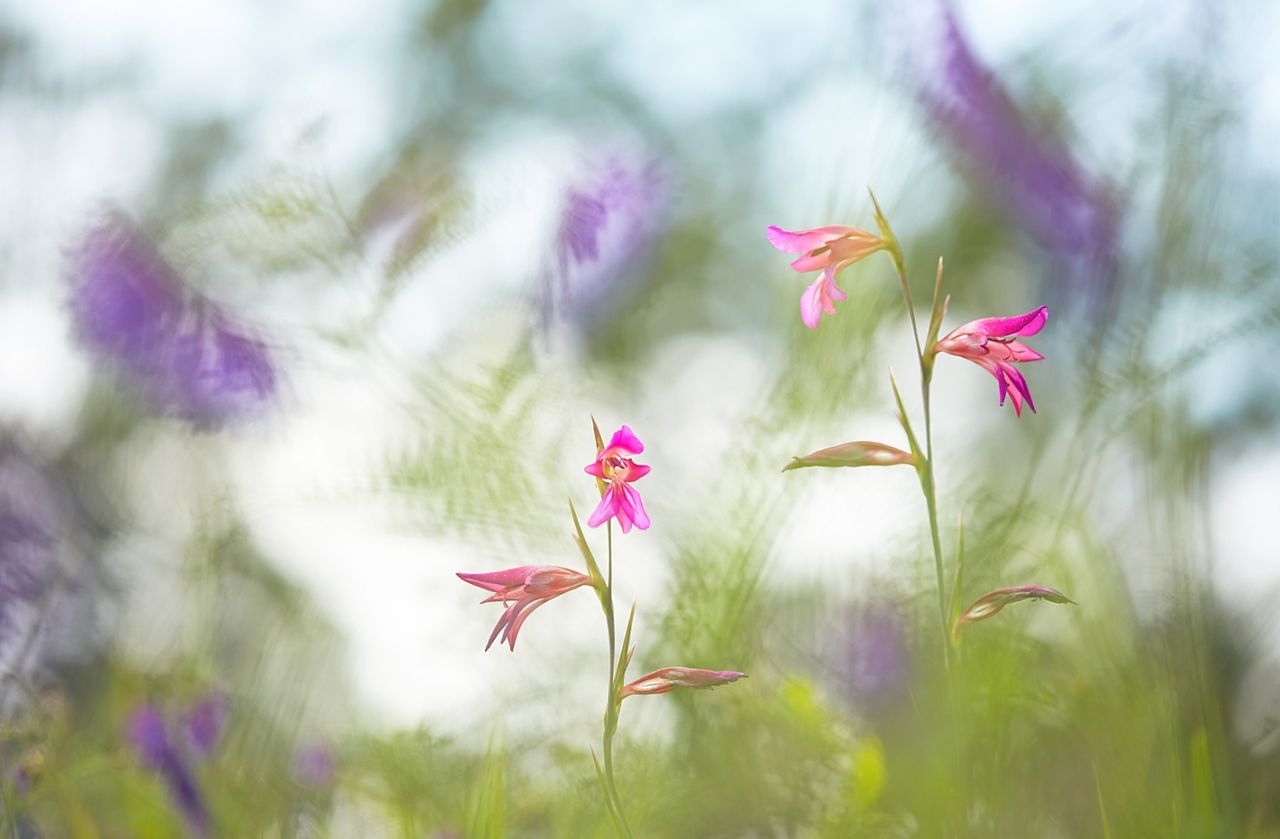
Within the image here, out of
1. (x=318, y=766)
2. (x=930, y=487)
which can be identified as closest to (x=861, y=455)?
(x=930, y=487)

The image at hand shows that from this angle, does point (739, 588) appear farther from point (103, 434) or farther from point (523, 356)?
point (103, 434)

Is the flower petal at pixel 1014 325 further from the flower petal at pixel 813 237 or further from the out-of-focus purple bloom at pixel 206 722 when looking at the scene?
the out-of-focus purple bloom at pixel 206 722

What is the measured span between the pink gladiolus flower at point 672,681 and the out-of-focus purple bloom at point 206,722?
0.49m

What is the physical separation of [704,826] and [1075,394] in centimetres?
29

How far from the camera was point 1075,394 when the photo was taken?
1.58 ft

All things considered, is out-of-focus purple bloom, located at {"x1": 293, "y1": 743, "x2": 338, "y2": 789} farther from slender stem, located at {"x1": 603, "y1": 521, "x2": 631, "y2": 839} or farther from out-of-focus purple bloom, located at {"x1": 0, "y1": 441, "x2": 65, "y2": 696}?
slender stem, located at {"x1": 603, "y1": 521, "x2": 631, "y2": 839}

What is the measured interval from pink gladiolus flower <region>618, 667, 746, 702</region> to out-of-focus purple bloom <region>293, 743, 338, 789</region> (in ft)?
1.41

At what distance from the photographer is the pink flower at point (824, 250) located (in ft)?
1.18

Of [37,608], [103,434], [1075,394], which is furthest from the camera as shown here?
[103,434]

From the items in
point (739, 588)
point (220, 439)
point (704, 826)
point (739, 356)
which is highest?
point (739, 356)

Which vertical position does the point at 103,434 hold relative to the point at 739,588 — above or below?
above

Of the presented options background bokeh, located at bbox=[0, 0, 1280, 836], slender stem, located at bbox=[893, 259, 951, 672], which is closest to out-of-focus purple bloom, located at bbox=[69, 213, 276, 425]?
background bokeh, located at bbox=[0, 0, 1280, 836]

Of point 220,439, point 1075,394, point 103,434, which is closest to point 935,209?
point 1075,394

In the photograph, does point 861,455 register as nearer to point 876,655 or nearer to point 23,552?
point 876,655
